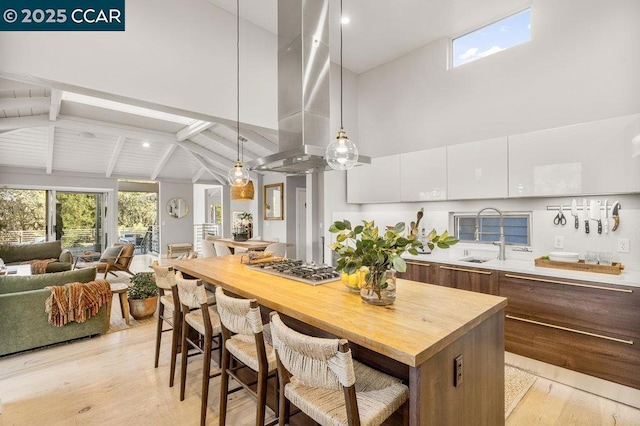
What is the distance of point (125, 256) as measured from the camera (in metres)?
6.27

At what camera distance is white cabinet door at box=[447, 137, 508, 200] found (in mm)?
3178

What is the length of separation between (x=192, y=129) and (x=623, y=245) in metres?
7.14

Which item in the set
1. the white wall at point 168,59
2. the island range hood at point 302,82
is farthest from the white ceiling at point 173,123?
the island range hood at point 302,82

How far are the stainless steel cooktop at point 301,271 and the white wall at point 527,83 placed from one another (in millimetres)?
2672

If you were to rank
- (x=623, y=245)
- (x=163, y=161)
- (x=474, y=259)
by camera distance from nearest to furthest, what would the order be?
(x=623, y=245)
(x=474, y=259)
(x=163, y=161)

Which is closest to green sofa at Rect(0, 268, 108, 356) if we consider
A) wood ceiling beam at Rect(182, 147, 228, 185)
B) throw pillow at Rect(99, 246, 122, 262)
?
throw pillow at Rect(99, 246, 122, 262)

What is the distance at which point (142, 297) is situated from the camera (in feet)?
13.0

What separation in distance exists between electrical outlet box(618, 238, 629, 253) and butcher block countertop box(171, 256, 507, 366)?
1994mm

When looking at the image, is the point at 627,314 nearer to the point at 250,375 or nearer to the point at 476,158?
the point at 476,158

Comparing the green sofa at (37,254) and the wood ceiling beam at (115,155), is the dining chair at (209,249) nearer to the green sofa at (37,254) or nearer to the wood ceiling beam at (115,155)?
the green sofa at (37,254)

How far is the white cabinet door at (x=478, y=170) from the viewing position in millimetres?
3178

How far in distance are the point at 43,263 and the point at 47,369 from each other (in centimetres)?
382

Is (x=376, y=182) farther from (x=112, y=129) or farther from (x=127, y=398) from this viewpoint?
(x=112, y=129)

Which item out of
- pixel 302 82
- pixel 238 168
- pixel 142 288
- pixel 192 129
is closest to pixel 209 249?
pixel 142 288
